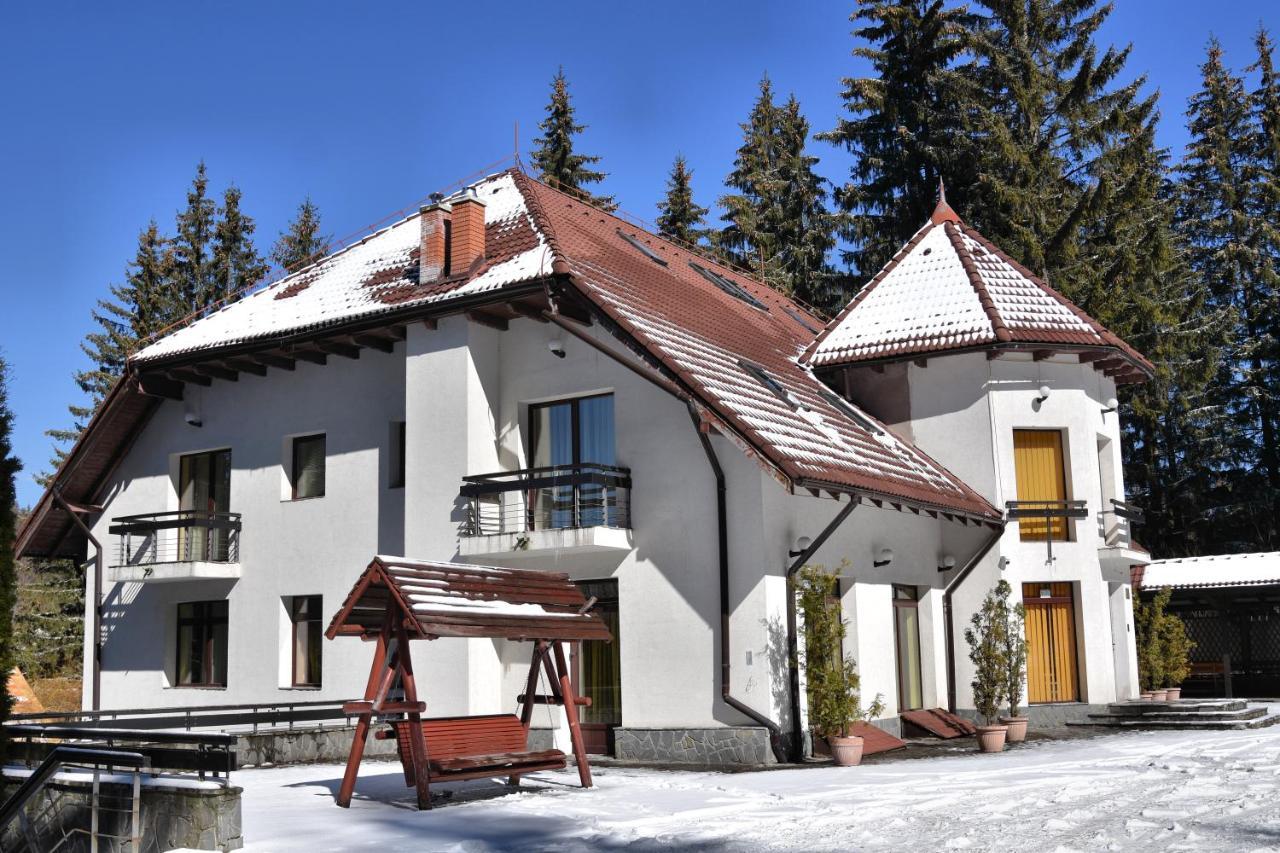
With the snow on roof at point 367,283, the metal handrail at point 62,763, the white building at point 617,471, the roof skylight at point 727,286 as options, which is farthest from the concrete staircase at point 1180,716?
the metal handrail at point 62,763

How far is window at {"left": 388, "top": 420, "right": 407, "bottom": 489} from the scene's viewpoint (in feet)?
66.0

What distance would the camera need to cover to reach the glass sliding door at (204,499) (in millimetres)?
21906

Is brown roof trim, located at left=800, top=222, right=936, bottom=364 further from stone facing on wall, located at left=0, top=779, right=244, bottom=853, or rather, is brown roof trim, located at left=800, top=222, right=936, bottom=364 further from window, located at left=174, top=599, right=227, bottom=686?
stone facing on wall, located at left=0, top=779, right=244, bottom=853

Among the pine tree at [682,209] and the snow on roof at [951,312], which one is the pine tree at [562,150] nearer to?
the pine tree at [682,209]

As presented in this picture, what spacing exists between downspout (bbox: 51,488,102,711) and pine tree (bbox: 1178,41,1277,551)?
3215cm

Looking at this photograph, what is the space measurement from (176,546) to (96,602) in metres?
2.22

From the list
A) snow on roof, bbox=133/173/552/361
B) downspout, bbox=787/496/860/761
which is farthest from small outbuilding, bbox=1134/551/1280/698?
snow on roof, bbox=133/173/552/361

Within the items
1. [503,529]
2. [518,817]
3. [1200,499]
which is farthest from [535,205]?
[1200,499]

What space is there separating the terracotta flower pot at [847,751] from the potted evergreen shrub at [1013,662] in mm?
3527

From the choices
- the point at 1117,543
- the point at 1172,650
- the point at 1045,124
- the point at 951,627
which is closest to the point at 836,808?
the point at 951,627

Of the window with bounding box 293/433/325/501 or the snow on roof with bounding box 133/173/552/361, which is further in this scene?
the window with bounding box 293/433/325/501

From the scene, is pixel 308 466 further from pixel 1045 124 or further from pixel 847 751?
pixel 1045 124

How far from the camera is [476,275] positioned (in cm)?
1878

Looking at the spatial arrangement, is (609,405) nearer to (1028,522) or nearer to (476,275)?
(476,275)
